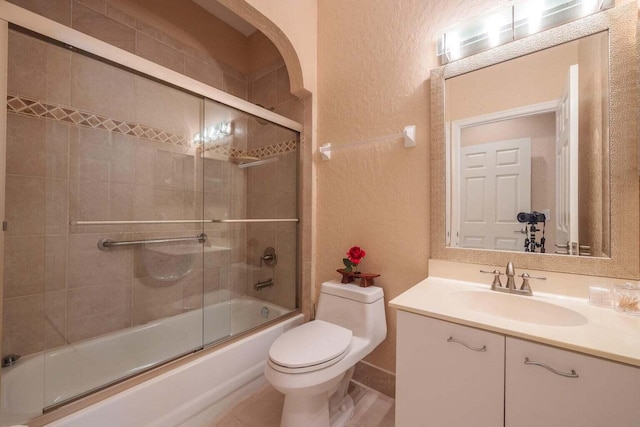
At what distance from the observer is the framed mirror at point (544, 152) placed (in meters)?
1.02

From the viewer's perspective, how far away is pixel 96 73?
125 cm

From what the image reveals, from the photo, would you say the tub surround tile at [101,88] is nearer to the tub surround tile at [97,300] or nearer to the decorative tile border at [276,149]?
the decorative tile border at [276,149]

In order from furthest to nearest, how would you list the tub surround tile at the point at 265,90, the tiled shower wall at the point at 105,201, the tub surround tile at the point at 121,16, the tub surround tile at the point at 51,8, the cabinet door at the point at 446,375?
the tub surround tile at the point at 265,90, the tub surround tile at the point at 121,16, the tub surround tile at the point at 51,8, the tiled shower wall at the point at 105,201, the cabinet door at the point at 446,375

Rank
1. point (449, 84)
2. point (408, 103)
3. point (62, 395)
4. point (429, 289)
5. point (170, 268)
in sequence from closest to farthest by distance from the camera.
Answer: point (62, 395) < point (429, 289) < point (449, 84) < point (408, 103) < point (170, 268)

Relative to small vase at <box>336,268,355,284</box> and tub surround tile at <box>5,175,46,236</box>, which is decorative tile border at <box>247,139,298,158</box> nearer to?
small vase at <box>336,268,355,284</box>

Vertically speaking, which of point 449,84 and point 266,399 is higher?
point 449,84

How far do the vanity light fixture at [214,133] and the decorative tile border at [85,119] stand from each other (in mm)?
105

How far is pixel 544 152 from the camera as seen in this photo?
1179 mm

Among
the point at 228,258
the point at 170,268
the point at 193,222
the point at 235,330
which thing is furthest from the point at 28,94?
the point at 235,330

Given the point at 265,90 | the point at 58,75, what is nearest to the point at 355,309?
the point at 58,75

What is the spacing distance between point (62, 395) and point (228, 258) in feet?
3.59

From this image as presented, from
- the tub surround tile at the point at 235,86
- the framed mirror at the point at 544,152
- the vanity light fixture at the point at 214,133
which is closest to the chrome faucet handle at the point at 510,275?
the framed mirror at the point at 544,152

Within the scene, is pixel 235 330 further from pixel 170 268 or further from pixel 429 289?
pixel 429 289

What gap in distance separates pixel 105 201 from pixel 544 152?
2.40 m
